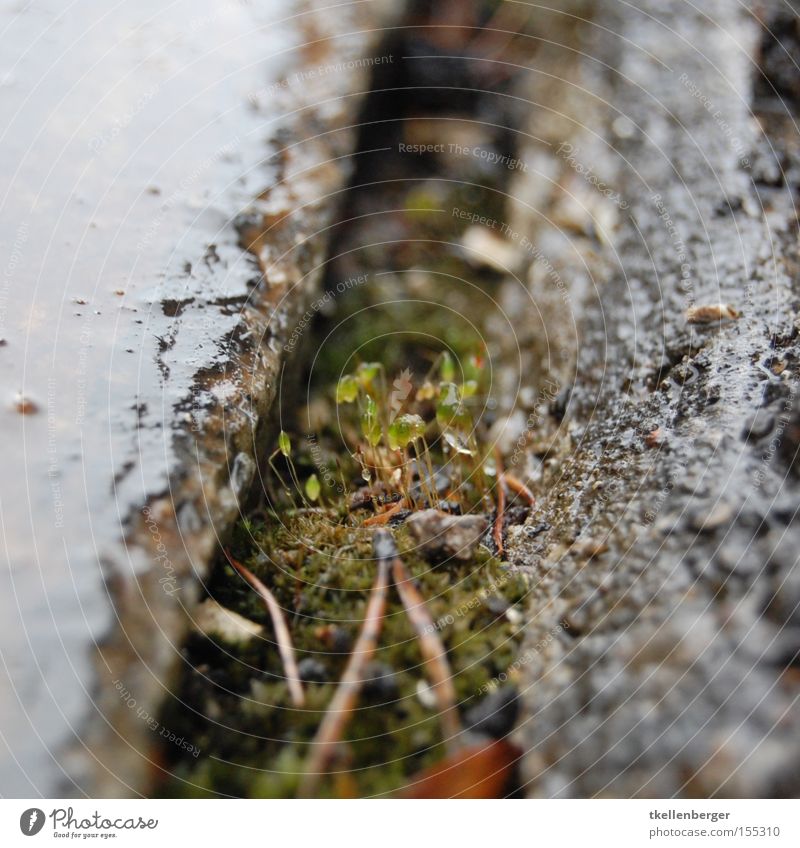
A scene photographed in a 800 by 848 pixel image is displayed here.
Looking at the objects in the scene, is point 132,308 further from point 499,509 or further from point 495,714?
point 495,714

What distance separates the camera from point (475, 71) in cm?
286

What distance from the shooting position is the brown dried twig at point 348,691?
121cm

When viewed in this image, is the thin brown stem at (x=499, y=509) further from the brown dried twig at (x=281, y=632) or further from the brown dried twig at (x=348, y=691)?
the brown dried twig at (x=281, y=632)

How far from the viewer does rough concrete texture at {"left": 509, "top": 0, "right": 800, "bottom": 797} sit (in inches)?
45.3

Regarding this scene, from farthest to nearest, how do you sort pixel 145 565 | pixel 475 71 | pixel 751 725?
pixel 475 71 < pixel 145 565 < pixel 751 725

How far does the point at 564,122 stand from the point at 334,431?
4.68 ft

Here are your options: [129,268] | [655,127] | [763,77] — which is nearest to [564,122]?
[655,127]

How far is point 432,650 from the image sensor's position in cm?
135

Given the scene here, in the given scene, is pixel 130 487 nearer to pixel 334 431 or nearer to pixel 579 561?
pixel 334 431
